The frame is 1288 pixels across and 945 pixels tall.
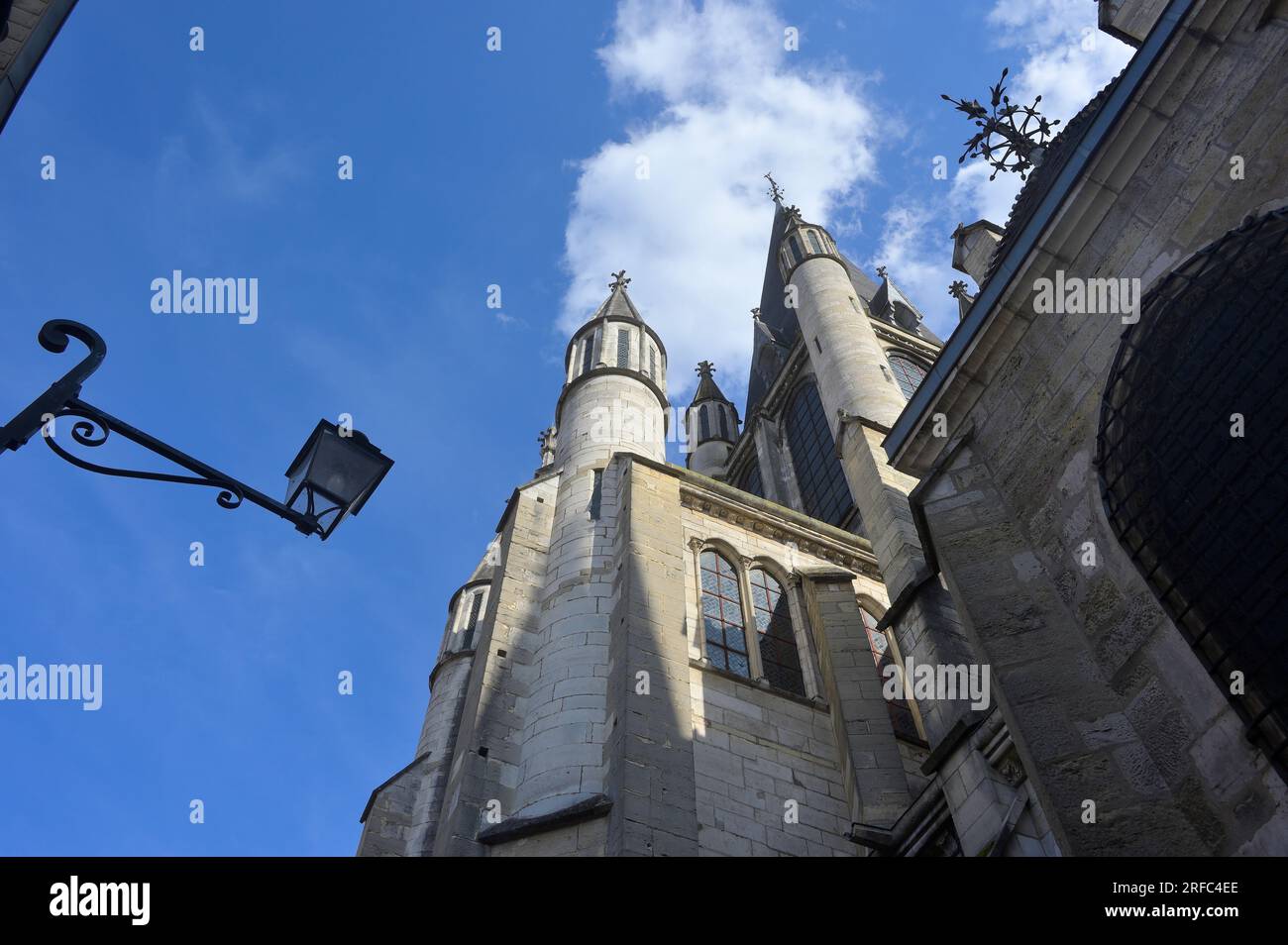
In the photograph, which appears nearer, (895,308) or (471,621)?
(471,621)

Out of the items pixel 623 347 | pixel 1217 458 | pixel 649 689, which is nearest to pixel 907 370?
pixel 623 347

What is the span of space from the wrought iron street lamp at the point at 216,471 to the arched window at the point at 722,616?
20.9 ft

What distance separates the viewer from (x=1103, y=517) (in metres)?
5.47

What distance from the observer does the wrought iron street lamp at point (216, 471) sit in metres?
3.79

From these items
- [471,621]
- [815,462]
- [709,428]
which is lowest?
[471,621]

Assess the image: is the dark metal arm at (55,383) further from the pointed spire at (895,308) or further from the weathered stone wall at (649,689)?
the pointed spire at (895,308)

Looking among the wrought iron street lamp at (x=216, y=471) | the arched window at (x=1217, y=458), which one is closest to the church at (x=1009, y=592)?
the arched window at (x=1217, y=458)

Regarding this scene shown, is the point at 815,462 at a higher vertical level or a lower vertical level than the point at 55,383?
higher

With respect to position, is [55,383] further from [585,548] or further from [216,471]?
[585,548]

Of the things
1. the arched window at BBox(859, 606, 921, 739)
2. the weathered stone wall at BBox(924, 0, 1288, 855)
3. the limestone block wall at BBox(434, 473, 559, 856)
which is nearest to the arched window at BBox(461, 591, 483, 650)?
the limestone block wall at BBox(434, 473, 559, 856)

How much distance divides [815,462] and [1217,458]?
17.9 metres
